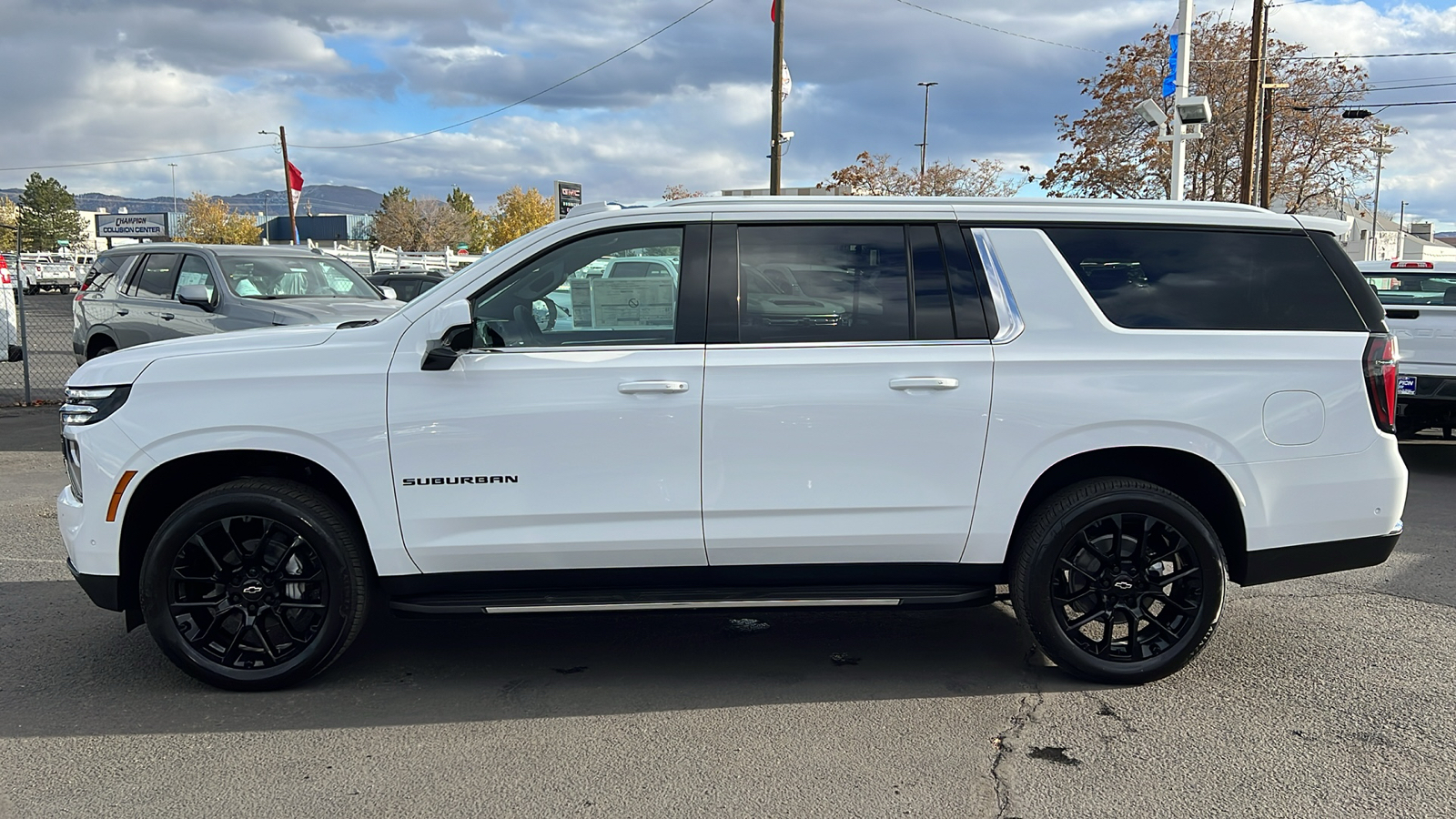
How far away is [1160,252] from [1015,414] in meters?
0.93

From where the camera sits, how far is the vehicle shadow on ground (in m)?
3.98

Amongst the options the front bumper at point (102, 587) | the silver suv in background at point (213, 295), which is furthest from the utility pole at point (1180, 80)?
the front bumper at point (102, 587)

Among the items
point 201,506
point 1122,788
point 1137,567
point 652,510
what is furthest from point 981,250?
point 201,506

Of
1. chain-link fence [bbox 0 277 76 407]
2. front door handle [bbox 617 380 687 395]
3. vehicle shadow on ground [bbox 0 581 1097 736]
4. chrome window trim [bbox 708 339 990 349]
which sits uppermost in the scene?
chrome window trim [bbox 708 339 990 349]

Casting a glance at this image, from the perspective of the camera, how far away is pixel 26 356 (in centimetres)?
1284

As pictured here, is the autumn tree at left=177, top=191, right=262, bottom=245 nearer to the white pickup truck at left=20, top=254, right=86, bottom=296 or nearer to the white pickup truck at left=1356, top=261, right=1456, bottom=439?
the white pickup truck at left=20, top=254, right=86, bottom=296

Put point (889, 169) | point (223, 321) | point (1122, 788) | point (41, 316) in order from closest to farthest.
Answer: point (1122, 788) < point (223, 321) < point (41, 316) < point (889, 169)

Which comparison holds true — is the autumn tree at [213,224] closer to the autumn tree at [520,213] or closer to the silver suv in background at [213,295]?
the autumn tree at [520,213]

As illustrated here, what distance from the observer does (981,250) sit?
4184 mm

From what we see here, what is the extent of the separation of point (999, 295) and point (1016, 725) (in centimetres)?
161

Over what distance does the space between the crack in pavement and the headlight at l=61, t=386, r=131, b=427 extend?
340 centimetres

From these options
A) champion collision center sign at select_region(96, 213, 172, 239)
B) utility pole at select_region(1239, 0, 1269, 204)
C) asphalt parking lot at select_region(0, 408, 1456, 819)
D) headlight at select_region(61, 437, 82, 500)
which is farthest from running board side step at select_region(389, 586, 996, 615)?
champion collision center sign at select_region(96, 213, 172, 239)

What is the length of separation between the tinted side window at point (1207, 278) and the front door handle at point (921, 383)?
731 millimetres

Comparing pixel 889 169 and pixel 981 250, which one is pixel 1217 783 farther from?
pixel 889 169
